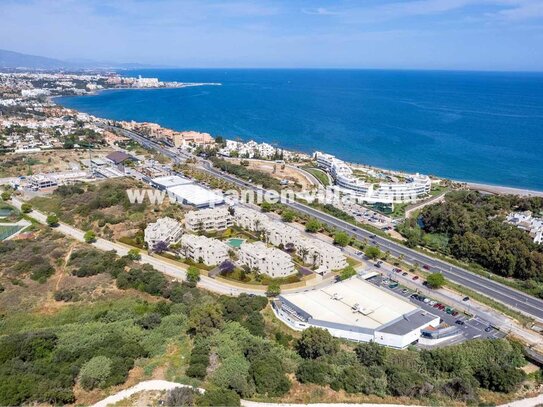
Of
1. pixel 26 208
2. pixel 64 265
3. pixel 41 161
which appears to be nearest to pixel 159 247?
pixel 64 265

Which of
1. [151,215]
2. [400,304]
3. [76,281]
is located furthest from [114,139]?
[400,304]

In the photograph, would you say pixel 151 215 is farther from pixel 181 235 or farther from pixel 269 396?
pixel 269 396

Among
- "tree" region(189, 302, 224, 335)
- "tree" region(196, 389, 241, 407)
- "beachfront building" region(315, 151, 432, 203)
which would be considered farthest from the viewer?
"beachfront building" region(315, 151, 432, 203)

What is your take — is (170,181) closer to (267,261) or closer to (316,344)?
(267,261)

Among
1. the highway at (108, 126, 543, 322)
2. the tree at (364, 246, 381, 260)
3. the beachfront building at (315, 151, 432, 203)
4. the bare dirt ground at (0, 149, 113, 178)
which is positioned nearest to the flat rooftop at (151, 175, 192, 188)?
the highway at (108, 126, 543, 322)

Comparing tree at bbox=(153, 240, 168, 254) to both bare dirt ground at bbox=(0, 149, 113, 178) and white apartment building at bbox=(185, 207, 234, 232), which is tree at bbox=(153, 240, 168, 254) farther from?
bare dirt ground at bbox=(0, 149, 113, 178)

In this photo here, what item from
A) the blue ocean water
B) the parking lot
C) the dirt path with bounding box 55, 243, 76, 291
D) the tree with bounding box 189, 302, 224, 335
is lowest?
the dirt path with bounding box 55, 243, 76, 291
